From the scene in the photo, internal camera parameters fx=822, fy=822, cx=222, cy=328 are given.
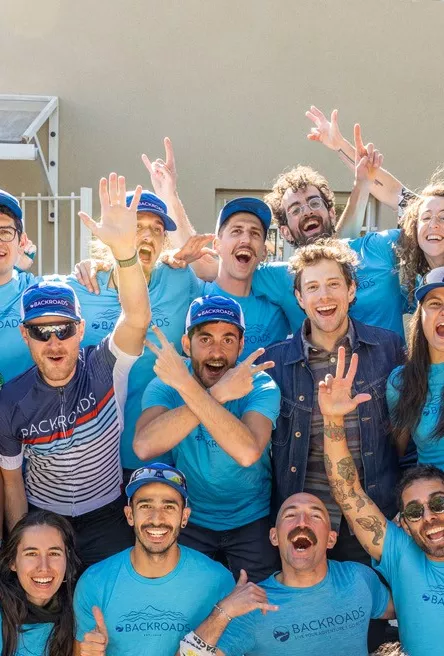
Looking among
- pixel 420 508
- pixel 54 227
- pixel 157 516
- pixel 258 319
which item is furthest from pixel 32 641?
pixel 54 227

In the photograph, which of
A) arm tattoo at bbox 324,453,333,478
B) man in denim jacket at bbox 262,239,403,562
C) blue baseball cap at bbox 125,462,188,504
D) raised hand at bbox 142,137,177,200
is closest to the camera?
blue baseball cap at bbox 125,462,188,504

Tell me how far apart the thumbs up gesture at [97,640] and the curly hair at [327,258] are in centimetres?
177

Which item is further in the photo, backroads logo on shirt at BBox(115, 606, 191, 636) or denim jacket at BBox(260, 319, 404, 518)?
→ denim jacket at BBox(260, 319, 404, 518)

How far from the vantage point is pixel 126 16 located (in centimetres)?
858

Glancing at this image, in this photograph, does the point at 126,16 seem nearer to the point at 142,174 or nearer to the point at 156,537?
the point at 142,174

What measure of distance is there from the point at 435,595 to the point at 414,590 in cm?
9

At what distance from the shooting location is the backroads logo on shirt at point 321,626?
339 centimetres

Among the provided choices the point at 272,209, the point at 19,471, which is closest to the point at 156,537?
the point at 19,471

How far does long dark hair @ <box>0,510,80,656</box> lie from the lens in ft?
11.1

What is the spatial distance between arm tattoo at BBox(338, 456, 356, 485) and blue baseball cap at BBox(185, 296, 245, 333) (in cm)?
77

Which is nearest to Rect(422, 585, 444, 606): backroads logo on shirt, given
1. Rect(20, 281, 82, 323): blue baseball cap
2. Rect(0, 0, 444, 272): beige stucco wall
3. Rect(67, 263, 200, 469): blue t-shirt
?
Rect(67, 263, 200, 469): blue t-shirt

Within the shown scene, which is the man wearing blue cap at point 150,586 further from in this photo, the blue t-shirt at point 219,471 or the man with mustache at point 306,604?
the blue t-shirt at point 219,471

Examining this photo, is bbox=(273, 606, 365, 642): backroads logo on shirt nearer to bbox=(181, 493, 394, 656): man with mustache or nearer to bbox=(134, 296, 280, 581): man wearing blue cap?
bbox=(181, 493, 394, 656): man with mustache

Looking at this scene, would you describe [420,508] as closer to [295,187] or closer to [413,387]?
[413,387]
